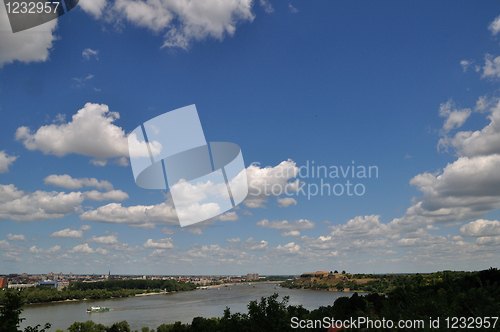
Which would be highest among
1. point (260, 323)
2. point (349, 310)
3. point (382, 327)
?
point (382, 327)

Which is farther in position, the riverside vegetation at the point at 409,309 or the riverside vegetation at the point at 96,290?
the riverside vegetation at the point at 96,290

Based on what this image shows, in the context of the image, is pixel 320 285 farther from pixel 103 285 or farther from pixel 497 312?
pixel 497 312

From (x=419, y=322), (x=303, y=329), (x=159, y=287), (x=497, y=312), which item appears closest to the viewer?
(x=419, y=322)

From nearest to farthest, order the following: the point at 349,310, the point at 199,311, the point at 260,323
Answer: the point at 260,323, the point at 349,310, the point at 199,311

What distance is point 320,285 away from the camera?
66688 millimetres

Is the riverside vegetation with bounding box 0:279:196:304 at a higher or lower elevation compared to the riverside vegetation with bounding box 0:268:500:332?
lower

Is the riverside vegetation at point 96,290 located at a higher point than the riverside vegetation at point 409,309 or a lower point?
lower

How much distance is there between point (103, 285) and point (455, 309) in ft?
196

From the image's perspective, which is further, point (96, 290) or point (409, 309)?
point (96, 290)

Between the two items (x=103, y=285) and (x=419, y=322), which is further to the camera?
(x=103, y=285)

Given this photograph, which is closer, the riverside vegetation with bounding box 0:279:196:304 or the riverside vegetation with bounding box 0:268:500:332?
the riverside vegetation with bounding box 0:268:500:332

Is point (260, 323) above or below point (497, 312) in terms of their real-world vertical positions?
below

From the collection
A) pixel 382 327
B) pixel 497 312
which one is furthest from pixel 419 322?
pixel 497 312

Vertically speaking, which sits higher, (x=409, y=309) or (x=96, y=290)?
(x=409, y=309)
